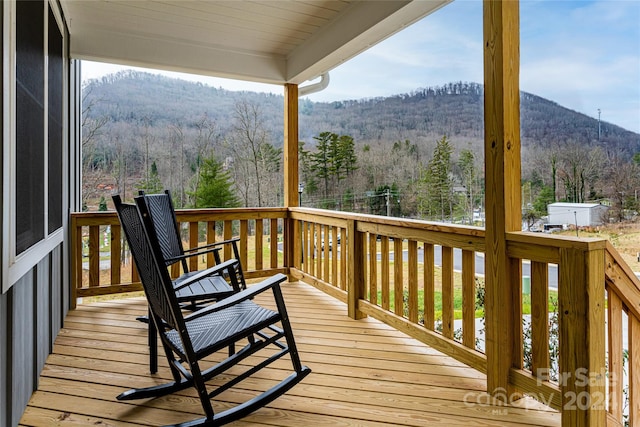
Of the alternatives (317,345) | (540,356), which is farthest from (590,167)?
(317,345)

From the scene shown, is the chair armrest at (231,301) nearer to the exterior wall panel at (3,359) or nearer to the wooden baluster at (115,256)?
the exterior wall panel at (3,359)

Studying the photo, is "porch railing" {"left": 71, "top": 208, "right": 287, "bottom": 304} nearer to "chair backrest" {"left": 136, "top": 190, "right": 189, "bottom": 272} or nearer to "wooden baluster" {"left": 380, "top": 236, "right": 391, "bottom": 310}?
"chair backrest" {"left": 136, "top": 190, "right": 189, "bottom": 272}

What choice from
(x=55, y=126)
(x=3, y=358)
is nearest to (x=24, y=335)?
(x=3, y=358)

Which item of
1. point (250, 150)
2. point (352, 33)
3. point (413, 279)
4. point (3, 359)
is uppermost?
point (352, 33)

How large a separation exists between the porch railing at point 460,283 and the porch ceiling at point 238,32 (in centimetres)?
144

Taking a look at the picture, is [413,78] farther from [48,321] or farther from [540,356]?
[48,321]

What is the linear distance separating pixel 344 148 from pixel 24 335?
271 cm

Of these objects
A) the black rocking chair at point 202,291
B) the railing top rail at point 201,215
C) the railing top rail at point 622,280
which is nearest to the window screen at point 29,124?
the black rocking chair at point 202,291

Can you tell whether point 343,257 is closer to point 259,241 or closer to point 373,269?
point 373,269

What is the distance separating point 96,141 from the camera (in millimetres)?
3738

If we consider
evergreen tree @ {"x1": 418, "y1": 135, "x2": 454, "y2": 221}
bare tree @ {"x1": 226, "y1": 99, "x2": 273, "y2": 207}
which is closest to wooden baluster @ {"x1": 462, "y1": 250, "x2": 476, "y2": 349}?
evergreen tree @ {"x1": 418, "y1": 135, "x2": 454, "y2": 221}

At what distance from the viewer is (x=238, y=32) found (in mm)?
3668

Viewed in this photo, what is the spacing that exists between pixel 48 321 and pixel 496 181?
8.86ft

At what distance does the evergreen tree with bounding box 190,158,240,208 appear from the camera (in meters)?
4.16
